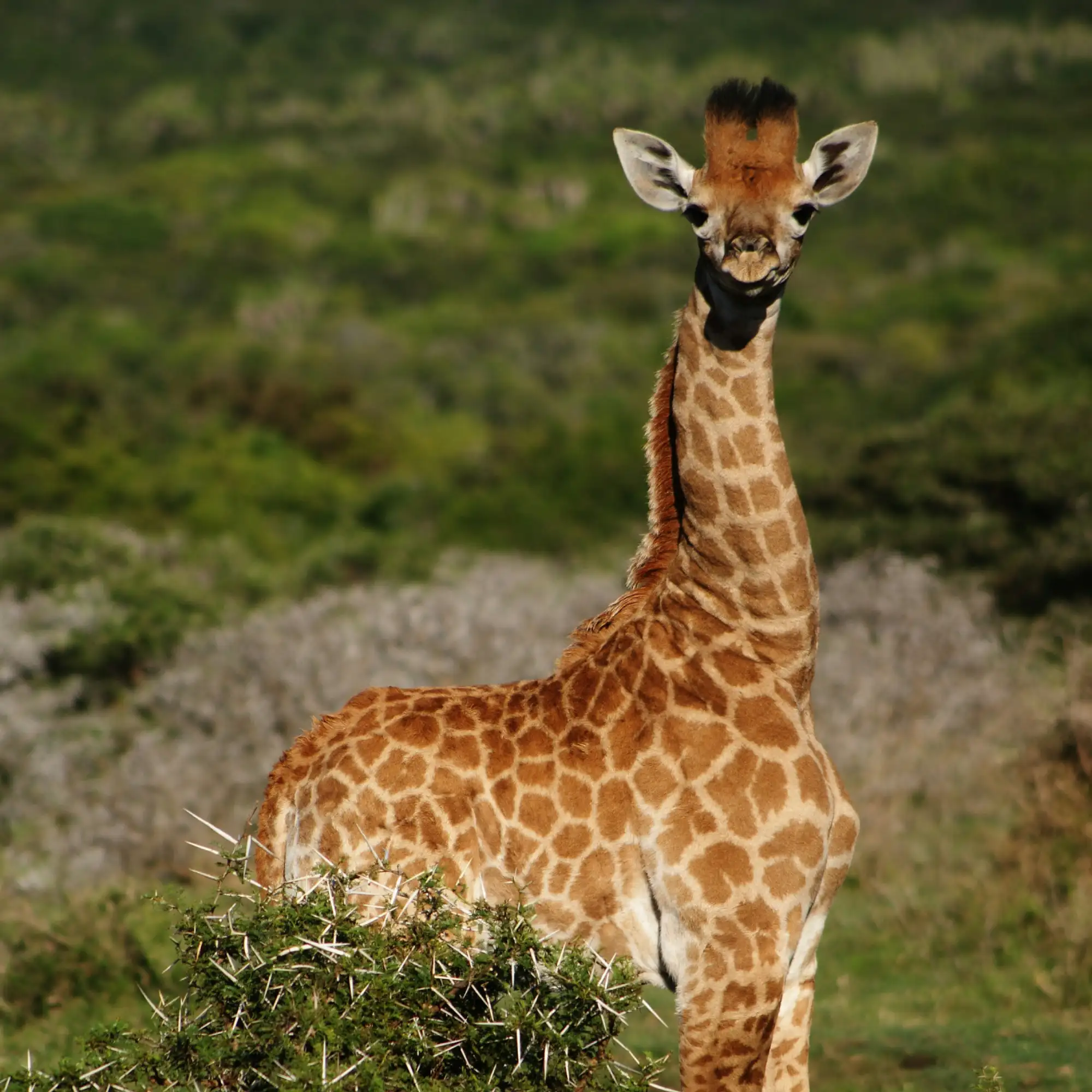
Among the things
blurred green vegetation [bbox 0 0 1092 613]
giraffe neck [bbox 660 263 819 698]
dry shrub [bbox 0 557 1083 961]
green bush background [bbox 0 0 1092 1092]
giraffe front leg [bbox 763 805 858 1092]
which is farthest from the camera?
blurred green vegetation [bbox 0 0 1092 613]

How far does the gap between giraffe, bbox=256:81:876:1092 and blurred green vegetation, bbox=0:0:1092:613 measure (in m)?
12.7

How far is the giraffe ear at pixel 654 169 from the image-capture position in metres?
6.06

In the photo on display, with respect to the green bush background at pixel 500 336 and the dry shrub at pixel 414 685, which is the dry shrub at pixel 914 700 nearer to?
the dry shrub at pixel 414 685

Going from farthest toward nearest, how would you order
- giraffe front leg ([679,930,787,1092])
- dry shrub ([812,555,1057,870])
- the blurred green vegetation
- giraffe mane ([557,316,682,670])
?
the blurred green vegetation
dry shrub ([812,555,1057,870])
giraffe mane ([557,316,682,670])
giraffe front leg ([679,930,787,1092])

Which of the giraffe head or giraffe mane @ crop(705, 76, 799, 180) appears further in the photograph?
giraffe mane @ crop(705, 76, 799, 180)

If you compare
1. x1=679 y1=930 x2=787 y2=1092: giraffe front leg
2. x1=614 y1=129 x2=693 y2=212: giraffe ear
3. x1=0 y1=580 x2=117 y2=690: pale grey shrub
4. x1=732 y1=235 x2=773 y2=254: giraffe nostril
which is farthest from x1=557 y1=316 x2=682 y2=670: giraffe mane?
x1=0 y1=580 x2=117 y2=690: pale grey shrub

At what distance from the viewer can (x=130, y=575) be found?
1623 cm

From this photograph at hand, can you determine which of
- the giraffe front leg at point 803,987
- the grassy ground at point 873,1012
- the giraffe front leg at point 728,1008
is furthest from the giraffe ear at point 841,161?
the grassy ground at point 873,1012

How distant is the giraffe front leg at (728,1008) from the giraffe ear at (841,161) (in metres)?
2.42

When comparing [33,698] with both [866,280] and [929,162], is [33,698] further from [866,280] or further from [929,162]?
[929,162]

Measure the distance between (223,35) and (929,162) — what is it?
171ft

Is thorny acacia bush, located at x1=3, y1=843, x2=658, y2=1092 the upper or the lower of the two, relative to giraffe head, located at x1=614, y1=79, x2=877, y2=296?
lower

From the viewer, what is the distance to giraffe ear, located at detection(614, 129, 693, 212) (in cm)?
606

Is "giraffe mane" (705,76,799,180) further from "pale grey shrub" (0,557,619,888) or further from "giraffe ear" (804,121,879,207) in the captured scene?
"pale grey shrub" (0,557,619,888)
